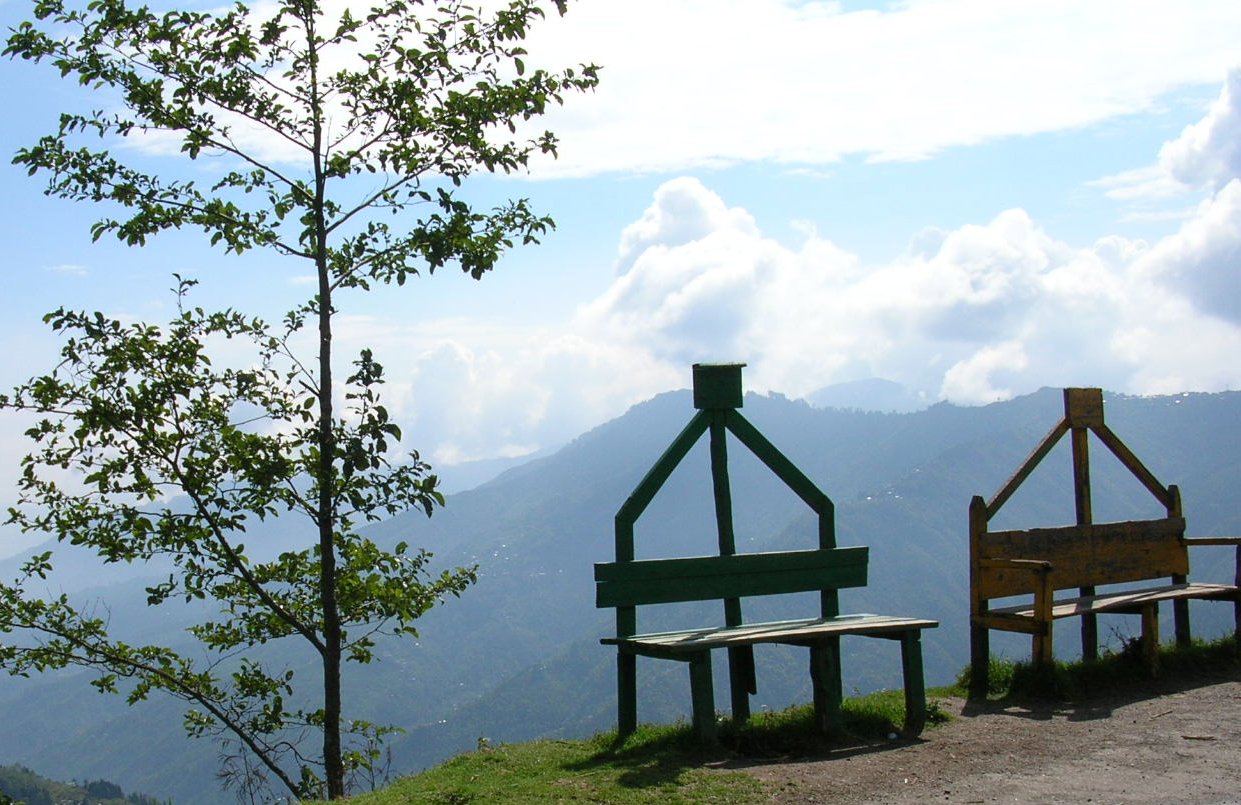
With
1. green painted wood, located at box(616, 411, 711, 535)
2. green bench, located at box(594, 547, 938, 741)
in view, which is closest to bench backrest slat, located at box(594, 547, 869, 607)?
green bench, located at box(594, 547, 938, 741)

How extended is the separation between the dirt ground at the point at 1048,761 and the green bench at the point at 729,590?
675 millimetres

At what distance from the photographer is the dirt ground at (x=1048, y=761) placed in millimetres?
7797

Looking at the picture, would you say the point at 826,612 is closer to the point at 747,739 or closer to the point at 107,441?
the point at 747,739

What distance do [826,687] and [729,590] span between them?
108 centimetres

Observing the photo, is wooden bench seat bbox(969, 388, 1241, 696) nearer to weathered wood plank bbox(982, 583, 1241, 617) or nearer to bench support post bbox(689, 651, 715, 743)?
weathered wood plank bbox(982, 583, 1241, 617)

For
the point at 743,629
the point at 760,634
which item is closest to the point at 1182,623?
the point at 743,629

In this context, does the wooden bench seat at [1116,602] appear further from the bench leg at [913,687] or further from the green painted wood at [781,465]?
the green painted wood at [781,465]

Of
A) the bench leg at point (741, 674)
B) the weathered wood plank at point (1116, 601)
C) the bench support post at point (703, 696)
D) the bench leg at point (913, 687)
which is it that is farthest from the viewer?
the weathered wood plank at point (1116, 601)

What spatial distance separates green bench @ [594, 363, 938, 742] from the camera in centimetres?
931

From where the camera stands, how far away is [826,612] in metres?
11.1

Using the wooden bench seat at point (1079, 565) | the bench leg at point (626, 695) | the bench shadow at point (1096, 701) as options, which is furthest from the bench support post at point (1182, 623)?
the bench leg at point (626, 695)

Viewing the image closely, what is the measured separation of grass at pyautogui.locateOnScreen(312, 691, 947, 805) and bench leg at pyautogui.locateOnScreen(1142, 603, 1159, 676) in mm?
2582

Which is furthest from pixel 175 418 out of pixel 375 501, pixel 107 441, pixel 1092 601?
pixel 1092 601

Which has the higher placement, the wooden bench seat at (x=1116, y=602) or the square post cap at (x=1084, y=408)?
the square post cap at (x=1084, y=408)
